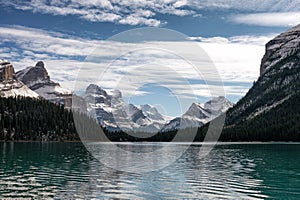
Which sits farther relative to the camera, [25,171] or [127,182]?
[25,171]

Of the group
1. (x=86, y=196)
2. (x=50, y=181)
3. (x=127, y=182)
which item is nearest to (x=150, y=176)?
(x=127, y=182)

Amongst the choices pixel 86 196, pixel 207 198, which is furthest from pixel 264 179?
pixel 86 196

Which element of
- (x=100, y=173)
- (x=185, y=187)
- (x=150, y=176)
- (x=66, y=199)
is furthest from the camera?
(x=100, y=173)

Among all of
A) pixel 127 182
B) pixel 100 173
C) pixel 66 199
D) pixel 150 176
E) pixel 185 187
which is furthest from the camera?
pixel 100 173

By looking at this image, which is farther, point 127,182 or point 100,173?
point 100,173

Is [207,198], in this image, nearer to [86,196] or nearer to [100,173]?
[86,196]

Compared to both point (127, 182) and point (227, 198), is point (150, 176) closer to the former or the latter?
point (127, 182)

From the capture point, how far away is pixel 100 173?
64.2 metres

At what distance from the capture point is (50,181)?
177 ft

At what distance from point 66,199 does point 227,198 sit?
57.3ft

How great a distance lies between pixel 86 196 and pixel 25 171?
2782cm

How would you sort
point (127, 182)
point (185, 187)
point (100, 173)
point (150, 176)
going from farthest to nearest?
point (100, 173)
point (150, 176)
point (127, 182)
point (185, 187)

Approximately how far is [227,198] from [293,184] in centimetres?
1637

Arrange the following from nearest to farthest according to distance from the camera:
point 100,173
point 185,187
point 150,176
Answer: point 185,187, point 150,176, point 100,173
